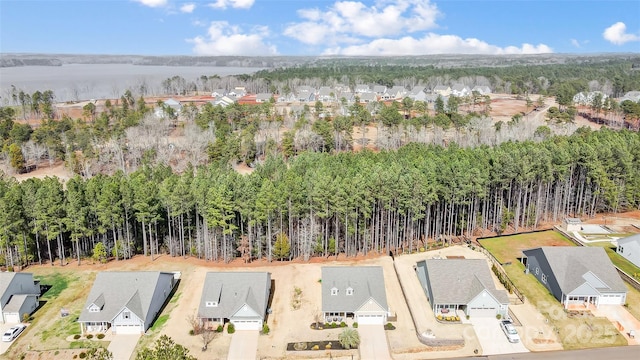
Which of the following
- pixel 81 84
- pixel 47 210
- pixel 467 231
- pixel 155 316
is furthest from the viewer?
pixel 81 84

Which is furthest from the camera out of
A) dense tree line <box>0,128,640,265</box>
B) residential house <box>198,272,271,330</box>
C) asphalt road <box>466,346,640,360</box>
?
dense tree line <box>0,128,640,265</box>

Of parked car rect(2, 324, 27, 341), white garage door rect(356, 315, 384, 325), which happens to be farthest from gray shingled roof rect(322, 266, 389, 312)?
parked car rect(2, 324, 27, 341)

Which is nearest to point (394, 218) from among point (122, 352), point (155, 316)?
point (155, 316)

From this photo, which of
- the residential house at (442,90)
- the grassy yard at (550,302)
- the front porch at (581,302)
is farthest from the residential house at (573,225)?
the residential house at (442,90)

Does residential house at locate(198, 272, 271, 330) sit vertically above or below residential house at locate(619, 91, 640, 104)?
below

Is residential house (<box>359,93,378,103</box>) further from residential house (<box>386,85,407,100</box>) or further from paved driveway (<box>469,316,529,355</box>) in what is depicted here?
paved driveway (<box>469,316,529,355</box>)

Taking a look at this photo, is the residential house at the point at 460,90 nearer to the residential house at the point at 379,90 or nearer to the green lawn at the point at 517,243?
the residential house at the point at 379,90

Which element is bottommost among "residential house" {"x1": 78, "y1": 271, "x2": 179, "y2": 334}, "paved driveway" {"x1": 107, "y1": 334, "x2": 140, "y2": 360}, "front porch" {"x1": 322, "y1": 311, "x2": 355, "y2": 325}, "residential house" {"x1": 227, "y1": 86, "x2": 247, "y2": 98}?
"paved driveway" {"x1": 107, "y1": 334, "x2": 140, "y2": 360}

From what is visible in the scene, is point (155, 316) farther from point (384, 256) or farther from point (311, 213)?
point (384, 256)
